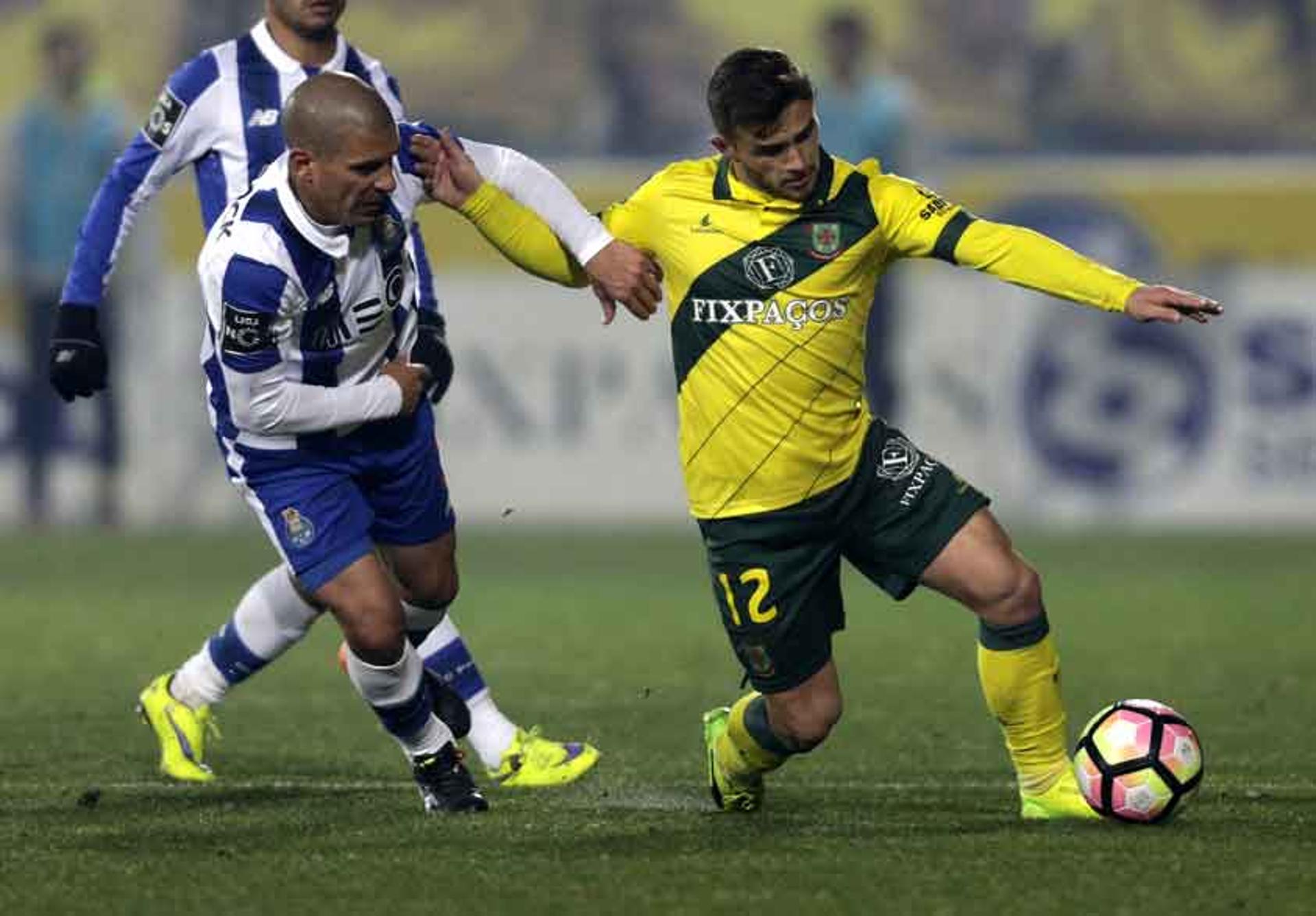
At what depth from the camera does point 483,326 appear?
16391 mm

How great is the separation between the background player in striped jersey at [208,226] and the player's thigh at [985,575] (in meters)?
1.37

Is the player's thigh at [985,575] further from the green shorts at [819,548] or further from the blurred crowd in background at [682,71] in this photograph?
the blurred crowd in background at [682,71]

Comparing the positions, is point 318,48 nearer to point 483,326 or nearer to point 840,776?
point 840,776

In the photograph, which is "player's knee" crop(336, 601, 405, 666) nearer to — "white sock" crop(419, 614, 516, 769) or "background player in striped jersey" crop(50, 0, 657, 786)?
"background player in striped jersey" crop(50, 0, 657, 786)

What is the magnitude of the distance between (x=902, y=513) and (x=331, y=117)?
154 centimetres

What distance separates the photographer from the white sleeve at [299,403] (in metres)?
6.59

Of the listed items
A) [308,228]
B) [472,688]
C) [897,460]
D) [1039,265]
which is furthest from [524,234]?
[472,688]

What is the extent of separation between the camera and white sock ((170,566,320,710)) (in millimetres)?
7594

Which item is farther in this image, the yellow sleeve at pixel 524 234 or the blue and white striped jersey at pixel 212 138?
the blue and white striped jersey at pixel 212 138

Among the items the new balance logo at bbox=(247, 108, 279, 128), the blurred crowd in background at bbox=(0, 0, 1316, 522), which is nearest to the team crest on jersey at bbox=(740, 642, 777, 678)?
the new balance logo at bbox=(247, 108, 279, 128)

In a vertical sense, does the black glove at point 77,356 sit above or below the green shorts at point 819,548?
above

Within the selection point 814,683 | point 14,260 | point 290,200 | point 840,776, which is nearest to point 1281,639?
point 840,776

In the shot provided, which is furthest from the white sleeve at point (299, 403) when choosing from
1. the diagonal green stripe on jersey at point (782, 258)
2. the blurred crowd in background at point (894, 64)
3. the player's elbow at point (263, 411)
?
the blurred crowd in background at point (894, 64)

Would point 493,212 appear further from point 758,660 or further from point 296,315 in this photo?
point 758,660
